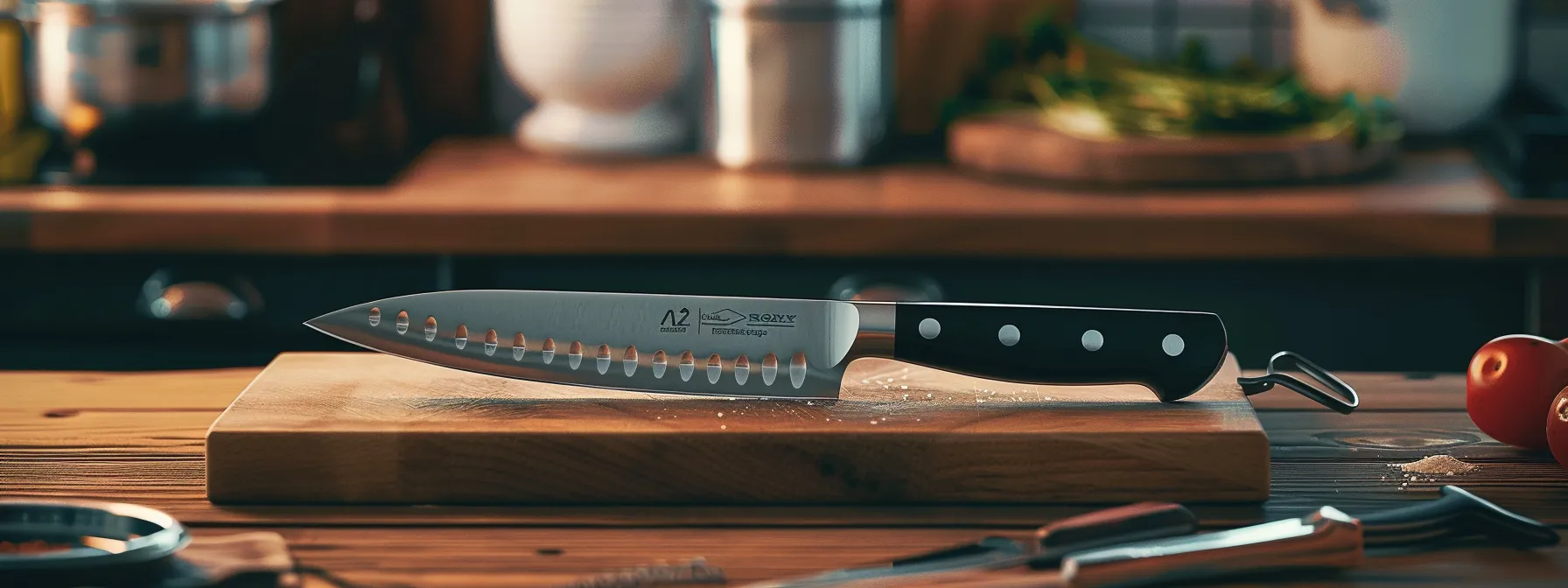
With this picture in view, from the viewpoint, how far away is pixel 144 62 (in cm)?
180

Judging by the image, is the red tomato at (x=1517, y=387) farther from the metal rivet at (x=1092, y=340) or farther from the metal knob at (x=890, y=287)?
the metal knob at (x=890, y=287)

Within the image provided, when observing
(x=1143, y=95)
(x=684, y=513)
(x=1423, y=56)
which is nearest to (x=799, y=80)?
(x=1143, y=95)

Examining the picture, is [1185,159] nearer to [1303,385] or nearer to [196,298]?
[1303,385]

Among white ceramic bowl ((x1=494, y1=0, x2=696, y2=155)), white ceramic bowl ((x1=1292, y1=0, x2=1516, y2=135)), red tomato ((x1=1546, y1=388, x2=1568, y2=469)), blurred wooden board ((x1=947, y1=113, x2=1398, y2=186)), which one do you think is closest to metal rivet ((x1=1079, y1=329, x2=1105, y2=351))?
red tomato ((x1=1546, y1=388, x2=1568, y2=469))

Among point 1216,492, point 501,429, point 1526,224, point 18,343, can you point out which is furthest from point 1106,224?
point 18,343

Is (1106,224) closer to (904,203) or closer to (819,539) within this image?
(904,203)

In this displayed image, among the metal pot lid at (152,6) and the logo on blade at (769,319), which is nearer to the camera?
the logo on blade at (769,319)

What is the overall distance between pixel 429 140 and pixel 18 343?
1.94ft

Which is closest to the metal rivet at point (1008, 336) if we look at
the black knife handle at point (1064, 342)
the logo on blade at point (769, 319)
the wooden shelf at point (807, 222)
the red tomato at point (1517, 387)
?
the black knife handle at point (1064, 342)

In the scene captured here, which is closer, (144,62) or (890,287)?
(890,287)

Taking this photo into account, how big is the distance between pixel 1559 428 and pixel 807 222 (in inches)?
36.4

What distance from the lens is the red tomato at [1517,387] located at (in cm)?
85

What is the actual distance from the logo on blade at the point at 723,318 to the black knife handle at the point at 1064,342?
0.27 ft

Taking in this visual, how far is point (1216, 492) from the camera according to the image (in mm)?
806
